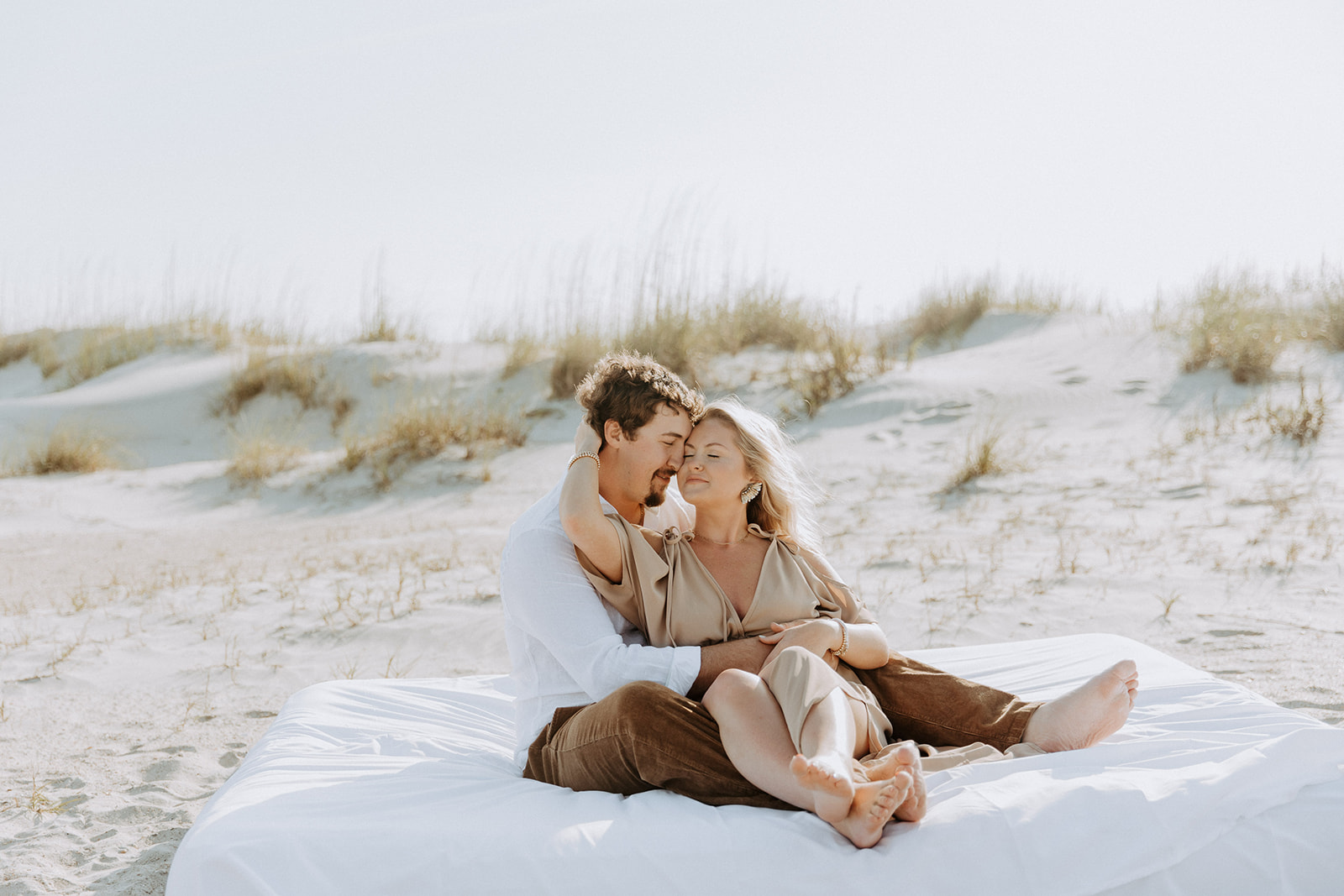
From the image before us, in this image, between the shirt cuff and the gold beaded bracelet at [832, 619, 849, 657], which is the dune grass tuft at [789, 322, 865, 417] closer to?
the gold beaded bracelet at [832, 619, 849, 657]

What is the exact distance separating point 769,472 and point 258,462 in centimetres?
798

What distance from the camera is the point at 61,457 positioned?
33.3ft

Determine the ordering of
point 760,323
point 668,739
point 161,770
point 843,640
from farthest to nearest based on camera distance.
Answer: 1. point 760,323
2. point 161,770
3. point 843,640
4. point 668,739

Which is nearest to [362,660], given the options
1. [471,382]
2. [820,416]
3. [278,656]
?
[278,656]

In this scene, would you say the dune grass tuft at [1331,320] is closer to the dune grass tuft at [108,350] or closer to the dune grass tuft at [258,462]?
the dune grass tuft at [258,462]

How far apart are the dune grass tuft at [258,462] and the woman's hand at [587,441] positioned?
25.3 ft

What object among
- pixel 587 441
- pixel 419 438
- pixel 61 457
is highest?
pixel 587 441

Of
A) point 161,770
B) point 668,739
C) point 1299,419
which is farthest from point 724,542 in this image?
point 1299,419

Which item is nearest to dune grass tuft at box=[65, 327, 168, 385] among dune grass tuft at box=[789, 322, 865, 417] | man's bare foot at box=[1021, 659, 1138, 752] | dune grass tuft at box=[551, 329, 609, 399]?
dune grass tuft at box=[551, 329, 609, 399]

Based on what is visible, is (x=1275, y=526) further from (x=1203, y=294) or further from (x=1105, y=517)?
(x=1203, y=294)

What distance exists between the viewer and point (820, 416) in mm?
9945

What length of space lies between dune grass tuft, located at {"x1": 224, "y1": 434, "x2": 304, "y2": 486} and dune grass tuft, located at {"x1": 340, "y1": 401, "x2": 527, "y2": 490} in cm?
58

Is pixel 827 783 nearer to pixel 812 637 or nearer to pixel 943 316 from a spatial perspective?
pixel 812 637

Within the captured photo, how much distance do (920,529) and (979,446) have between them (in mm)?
1525
